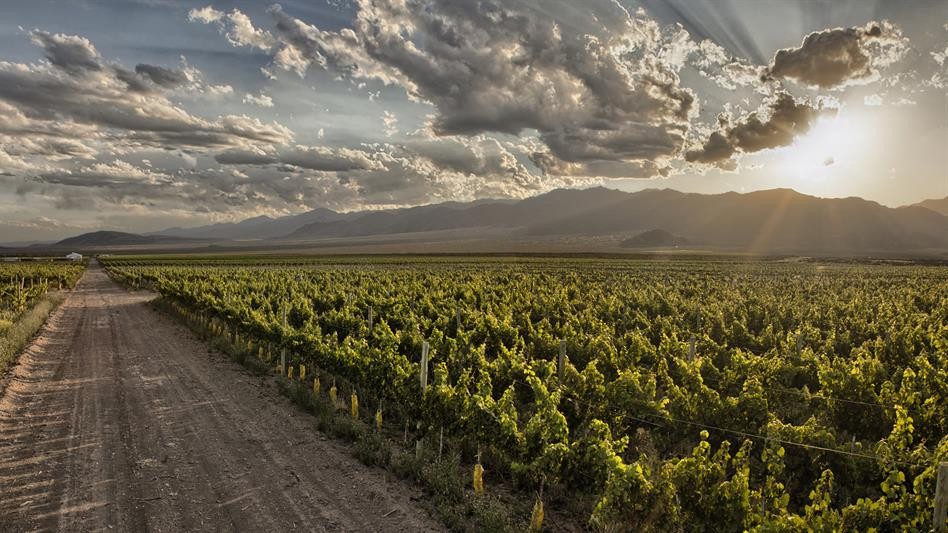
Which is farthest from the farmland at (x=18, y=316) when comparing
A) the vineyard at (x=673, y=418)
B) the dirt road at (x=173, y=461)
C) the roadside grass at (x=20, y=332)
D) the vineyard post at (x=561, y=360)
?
the vineyard post at (x=561, y=360)

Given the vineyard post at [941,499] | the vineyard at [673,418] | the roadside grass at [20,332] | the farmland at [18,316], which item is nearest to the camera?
the vineyard post at [941,499]

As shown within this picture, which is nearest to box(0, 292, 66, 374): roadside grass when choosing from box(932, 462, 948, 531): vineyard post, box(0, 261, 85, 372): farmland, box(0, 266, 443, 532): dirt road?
box(0, 261, 85, 372): farmland

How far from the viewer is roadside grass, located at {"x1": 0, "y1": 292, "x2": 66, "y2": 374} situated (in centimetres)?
1728

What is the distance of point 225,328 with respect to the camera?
23203mm

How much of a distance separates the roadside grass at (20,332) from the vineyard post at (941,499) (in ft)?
72.8

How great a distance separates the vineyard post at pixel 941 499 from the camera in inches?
213

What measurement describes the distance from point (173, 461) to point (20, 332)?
56.1 ft

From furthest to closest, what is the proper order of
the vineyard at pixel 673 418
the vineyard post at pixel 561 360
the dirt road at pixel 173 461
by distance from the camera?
the vineyard post at pixel 561 360 < the dirt road at pixel 173 461 < the vineyard at pixel 673 418

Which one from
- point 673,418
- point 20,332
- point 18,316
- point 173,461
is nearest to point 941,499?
point 673,418

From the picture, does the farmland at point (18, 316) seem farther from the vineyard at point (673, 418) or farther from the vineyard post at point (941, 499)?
the vineyard post at point (941, 499)

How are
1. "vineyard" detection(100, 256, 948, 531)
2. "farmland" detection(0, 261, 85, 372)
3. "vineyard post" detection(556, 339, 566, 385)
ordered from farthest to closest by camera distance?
"farmland" detection(0, 261, 85, 372), "vineyard post" detection(556, 339, 566, 385), "vineyard" detection(100, 256, 948, 531)

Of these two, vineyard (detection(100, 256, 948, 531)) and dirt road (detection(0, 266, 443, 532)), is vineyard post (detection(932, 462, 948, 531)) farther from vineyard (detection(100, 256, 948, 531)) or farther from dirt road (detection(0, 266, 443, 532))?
dirt road (detection(0, 266, 443, 532))

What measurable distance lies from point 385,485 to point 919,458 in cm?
842

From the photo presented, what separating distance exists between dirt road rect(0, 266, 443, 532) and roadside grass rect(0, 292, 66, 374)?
1.72 ft
